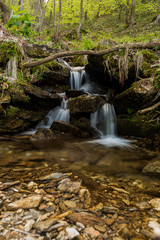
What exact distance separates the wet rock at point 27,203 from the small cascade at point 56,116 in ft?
19.6

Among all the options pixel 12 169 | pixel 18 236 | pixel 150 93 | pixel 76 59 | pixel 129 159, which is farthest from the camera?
pixel 76 59

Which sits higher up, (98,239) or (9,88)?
(9,88)

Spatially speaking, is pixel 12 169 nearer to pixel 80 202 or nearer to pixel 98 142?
pixel 80 202

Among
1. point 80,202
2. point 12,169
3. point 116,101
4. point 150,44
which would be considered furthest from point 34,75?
point 80,202

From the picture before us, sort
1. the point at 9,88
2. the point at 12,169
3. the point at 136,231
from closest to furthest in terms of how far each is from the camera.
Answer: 1. the point at 136,231
2. the point at 12,169
3. the point at 9,88

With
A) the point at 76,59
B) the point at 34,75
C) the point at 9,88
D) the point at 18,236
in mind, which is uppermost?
the point at 76,59

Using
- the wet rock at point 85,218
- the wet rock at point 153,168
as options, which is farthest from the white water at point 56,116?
the wet rock at point 85,218

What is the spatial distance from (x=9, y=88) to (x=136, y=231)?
23.0 feet

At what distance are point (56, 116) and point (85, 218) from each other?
6717 mm

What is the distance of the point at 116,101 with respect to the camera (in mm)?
Answer: 7051

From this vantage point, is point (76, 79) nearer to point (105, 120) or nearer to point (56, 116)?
point (56, 116)

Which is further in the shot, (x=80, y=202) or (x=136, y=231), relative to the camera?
(x=80, y=202)

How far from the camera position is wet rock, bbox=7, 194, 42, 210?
183 centimetres

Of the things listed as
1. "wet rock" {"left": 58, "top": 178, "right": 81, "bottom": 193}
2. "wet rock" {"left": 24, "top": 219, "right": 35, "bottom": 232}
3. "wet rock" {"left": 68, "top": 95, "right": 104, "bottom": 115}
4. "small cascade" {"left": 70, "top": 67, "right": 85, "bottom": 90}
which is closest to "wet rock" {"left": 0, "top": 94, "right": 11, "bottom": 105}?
"wet rock" {"left": 68, "top": 95, "right": 104, "bottom": 115}
